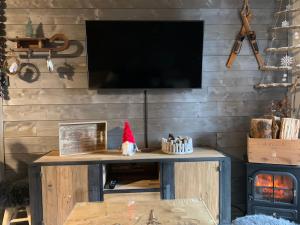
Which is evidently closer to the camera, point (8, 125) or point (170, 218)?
point (170, 218)

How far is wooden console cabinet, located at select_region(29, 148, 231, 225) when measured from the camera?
7.64ft

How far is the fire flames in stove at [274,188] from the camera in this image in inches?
96.5

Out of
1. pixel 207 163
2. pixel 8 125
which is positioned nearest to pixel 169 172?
pixel 207 163

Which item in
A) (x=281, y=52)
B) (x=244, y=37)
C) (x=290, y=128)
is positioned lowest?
(x=290, y=128)

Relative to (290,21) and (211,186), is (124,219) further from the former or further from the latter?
(290,21)

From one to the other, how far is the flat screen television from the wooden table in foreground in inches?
46.4

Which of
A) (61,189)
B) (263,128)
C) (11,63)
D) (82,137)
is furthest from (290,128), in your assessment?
(11,63)

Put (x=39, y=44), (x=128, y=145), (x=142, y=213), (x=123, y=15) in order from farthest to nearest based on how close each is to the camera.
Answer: (x=123, y=15) → (x=39, y=44) → (x=128, y=145) → (x=142, y=213)

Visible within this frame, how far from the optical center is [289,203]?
2.45 metres

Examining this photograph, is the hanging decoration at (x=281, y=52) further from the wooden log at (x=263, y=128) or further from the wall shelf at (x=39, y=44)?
→ the wall shelf at (x=39, y=44)

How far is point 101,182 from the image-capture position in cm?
236

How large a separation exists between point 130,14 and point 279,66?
4.64ft

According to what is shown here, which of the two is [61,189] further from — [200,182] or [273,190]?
[273,190]

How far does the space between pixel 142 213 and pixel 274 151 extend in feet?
4.21
